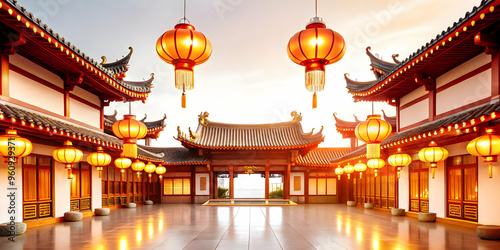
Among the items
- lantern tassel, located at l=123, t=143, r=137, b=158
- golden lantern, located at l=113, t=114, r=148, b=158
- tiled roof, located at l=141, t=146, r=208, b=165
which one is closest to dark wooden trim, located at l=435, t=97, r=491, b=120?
golden lantern, located at l=113, t=114, r=148, b=158

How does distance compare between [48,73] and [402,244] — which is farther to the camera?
[48,73]

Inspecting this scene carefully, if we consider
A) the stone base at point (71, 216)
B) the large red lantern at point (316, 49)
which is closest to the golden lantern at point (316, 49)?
the large red lantern at point (316, 49)

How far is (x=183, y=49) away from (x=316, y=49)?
187 centimetres

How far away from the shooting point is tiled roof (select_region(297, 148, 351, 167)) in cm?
2097

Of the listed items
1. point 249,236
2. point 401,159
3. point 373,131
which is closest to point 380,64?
point 401,159

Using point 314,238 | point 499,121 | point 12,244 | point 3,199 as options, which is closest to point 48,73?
point 3,199

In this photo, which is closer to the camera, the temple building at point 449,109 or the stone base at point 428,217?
the temple building at point 449,109

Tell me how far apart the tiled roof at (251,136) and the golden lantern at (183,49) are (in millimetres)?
14452

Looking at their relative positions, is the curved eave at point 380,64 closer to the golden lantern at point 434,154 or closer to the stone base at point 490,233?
the golden lantern at point 434,154

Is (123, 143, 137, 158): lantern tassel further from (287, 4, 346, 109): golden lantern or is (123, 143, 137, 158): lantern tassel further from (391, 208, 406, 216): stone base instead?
(391, 208, 406, 216): stone base

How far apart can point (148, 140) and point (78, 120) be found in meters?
12.3

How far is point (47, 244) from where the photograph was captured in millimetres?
7168

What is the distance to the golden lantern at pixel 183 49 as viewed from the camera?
523cm

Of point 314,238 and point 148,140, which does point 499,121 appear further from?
point 148,140
